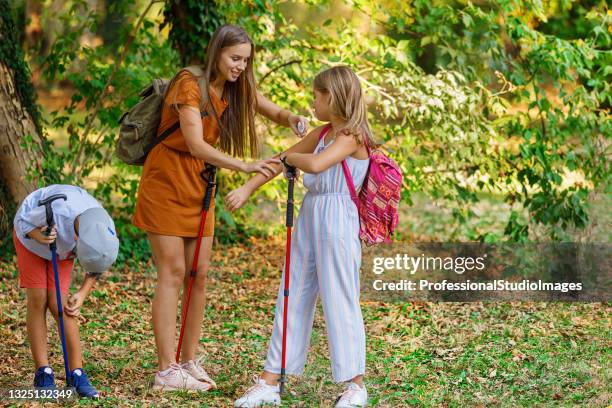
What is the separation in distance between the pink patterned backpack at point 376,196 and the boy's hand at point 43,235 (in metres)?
1.36

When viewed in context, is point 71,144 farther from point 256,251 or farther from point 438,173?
point 438,173

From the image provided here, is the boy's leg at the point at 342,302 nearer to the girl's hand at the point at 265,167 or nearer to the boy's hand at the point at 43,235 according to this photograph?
the girl's hand at the point at 265,167

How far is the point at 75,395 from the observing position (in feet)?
15.0

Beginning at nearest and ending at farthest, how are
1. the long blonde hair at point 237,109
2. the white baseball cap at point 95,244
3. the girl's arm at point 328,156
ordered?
the white baseball cap at point 95,244 → the girl's arm at point 328,156 → the long blonde hair at point 237,109

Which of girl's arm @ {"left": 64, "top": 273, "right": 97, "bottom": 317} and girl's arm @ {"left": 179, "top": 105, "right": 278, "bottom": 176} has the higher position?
girl's arm @ {"left": 179, "top": 105, "right": 278, "bottom": 176}

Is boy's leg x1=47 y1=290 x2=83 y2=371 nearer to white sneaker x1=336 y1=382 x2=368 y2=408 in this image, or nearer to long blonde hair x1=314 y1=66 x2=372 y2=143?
white sneaker x1=336 y1=382 x2=368 y2=408

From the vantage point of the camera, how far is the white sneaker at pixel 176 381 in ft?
15.6

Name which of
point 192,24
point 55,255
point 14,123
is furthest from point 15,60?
point 55,255

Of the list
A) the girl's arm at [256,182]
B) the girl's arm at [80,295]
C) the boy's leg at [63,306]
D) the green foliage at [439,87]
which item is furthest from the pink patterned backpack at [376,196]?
the green foliage at [439,87]

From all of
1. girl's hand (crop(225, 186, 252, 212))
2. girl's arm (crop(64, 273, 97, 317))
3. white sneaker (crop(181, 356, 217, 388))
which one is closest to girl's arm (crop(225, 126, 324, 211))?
girl's hand (crop(225, 186, 252, 212))

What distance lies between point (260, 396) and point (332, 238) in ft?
2.73

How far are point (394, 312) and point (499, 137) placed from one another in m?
1.79

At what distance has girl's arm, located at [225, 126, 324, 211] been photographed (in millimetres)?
4402

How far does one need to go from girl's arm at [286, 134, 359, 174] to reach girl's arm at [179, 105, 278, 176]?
8.2 inches
